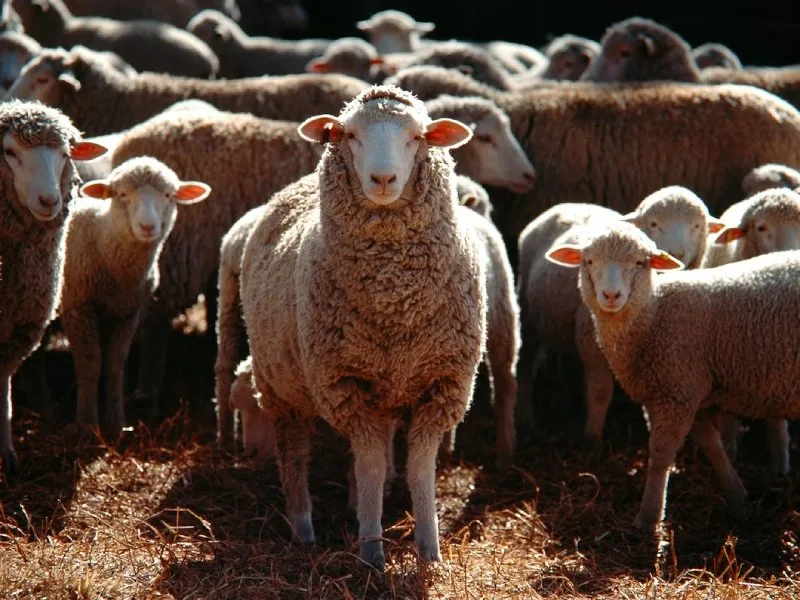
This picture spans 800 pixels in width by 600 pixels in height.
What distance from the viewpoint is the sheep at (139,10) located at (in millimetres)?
14633

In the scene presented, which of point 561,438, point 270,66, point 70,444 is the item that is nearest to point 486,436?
point 561,438

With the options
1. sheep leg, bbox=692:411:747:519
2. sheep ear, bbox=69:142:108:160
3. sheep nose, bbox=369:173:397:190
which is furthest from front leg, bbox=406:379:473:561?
sheep ear, bbox=69:142:108:160

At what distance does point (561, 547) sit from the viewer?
16.8 feet

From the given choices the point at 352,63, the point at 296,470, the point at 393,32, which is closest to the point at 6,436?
the point at 296,470

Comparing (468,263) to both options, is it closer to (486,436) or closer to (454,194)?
(454,194)

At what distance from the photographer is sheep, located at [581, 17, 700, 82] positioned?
30.1ft

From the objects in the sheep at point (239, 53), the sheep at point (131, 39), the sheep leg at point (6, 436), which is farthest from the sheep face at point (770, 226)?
the sheep at point (239, 53)

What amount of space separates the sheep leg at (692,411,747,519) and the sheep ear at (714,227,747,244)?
0.89 m

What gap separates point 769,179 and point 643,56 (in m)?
2.63

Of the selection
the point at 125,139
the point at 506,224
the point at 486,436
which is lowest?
the point at 486,436

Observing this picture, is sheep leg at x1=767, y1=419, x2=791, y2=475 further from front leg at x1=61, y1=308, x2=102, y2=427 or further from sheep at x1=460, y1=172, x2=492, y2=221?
front leg at x1=61, y1=308, x2=102, y2=427

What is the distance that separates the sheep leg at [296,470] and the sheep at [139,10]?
10.6 meters

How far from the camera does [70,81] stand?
27.4ft

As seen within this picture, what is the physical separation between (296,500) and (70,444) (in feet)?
4.82
